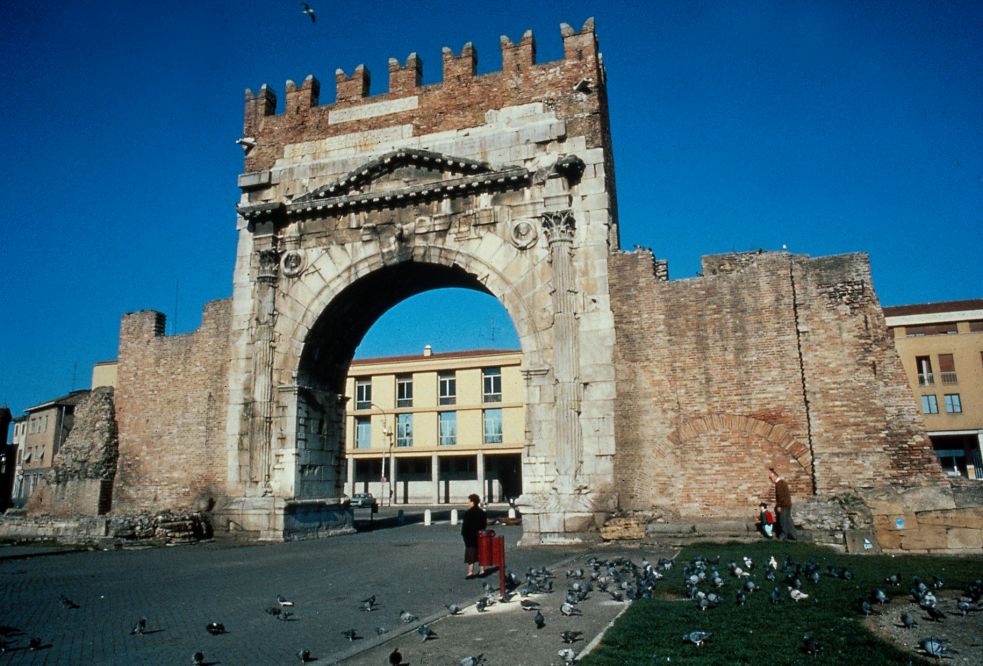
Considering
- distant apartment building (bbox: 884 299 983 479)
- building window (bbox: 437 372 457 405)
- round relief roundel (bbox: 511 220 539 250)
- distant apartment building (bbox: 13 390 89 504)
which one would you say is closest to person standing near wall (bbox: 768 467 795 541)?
round relief roundel (bbox: 511 220 539 250)

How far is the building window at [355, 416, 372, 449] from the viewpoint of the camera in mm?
43438

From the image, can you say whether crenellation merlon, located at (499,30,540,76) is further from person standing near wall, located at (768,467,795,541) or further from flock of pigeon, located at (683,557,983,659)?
flock of pigeon, located at (683,557,983,659)

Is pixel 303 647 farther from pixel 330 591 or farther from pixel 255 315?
pixel 255 315

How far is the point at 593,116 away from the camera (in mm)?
14914

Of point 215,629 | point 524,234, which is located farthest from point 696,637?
point 524,234

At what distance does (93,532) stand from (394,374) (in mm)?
27992

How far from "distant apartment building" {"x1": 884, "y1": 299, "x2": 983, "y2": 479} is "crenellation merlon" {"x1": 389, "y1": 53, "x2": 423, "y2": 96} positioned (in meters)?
28.8

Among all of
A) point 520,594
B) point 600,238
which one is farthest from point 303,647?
point 600,238

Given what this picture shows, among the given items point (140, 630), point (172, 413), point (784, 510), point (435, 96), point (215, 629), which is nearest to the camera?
point (215, 629)

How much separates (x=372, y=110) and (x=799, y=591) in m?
13.9

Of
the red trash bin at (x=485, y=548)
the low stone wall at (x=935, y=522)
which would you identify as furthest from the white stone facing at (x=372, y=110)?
the low stone wall at (x=935, y=522)

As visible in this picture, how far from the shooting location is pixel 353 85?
1717 cm

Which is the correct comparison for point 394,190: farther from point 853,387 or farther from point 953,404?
point 953,404

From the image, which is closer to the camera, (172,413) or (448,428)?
(172,413)
